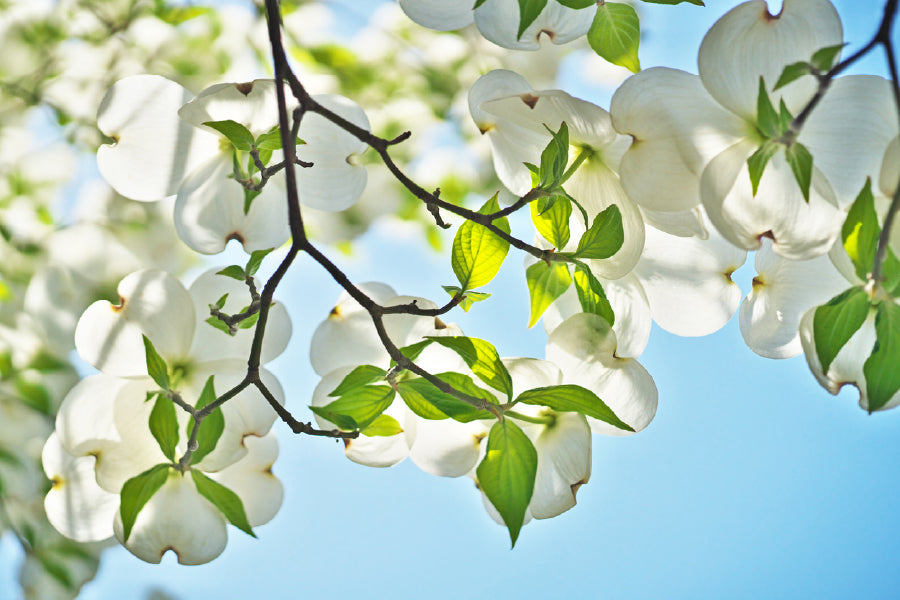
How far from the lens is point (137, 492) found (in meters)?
0.30

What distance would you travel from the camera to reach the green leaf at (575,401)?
0.27m

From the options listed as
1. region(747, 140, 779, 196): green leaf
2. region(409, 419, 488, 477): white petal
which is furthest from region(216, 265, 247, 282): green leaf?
region(747, 140, 779, 196): green leaf

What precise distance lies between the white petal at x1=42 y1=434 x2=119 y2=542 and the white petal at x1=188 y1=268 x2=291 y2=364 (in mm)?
78

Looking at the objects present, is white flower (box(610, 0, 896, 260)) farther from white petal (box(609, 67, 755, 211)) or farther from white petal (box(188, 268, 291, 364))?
white petal (box(188, 268, 291, 364))

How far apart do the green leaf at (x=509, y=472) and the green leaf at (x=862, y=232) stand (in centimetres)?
13

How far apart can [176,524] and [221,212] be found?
144 millimetres

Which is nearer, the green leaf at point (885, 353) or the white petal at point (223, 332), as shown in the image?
the green leaf at point (885, 353)

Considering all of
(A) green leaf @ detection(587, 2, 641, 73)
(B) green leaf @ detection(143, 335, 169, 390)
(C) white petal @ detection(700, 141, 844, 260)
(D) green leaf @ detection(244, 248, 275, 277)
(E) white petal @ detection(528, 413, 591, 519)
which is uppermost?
(A) green leaf @ detection(587, 2, 641, 73)

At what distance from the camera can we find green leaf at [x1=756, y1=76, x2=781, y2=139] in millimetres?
221

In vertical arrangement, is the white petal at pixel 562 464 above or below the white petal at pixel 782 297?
below

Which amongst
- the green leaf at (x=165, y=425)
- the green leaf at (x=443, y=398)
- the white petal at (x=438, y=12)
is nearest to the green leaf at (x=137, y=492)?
the green leaf at (x=165, y=425)

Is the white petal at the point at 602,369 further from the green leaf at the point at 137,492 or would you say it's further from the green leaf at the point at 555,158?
the green leaf at the point at 137,492

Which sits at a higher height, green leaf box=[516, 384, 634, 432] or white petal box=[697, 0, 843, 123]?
white petal box=[697, 0, 843, 123]

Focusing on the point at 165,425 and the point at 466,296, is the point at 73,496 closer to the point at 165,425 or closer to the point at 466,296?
the point at 165,425
